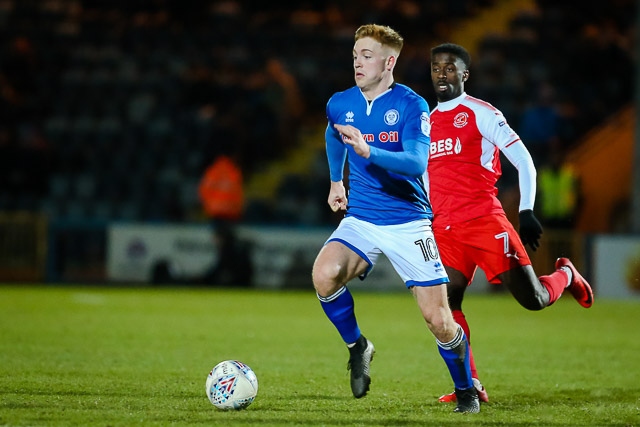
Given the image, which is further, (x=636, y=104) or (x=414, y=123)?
(x=636, y=104)

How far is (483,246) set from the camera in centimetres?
677

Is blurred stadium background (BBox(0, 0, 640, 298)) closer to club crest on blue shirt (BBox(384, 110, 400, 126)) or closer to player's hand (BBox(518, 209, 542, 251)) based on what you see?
player's hand (BBox(518, 209, 542, 251))

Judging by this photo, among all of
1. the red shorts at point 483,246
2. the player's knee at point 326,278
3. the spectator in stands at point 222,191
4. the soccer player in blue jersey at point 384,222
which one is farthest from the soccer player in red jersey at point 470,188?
the spectator in stands at point 222,191

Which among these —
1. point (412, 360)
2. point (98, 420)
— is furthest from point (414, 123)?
point (412, 360)

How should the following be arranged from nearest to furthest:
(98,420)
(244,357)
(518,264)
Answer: (98,420), (518,264), (244,357)

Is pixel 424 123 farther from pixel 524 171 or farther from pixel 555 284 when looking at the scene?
pixel 555 284

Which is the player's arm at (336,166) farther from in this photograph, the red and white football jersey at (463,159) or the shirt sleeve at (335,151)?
the red and white football jersey at (463,159)

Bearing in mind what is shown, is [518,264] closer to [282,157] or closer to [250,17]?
[282,157]

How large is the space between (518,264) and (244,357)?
9.07 ft

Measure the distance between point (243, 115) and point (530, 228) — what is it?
13221 millimetres

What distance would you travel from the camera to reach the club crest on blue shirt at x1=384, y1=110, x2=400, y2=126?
6.02 metres

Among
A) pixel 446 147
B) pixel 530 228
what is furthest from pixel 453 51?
pixel 530 228

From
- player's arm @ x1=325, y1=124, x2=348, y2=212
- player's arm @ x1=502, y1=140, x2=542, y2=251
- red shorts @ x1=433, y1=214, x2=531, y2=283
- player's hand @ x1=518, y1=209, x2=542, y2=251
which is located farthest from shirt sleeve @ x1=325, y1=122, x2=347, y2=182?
player's hand @ x1=518, y1=209, x2=542, y2=251

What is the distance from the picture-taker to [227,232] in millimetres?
16641
